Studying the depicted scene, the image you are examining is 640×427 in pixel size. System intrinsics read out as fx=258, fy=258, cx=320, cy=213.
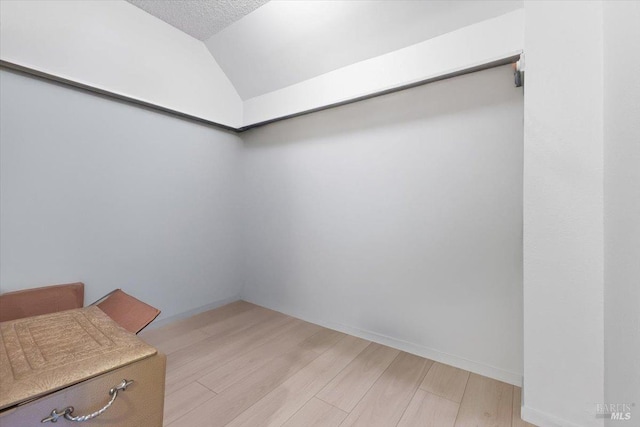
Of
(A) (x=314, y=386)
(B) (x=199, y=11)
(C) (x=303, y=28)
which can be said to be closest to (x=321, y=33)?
(C) (x=303, y=28)

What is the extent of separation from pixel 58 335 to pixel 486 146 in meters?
2.14

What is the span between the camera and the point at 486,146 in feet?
4.78

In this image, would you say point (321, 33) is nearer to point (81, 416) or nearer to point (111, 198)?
point (111, 198)

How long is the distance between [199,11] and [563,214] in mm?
Result: 2510

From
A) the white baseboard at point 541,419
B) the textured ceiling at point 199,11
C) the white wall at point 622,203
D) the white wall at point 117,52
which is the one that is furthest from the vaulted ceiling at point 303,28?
the white baseboard at point 541,419

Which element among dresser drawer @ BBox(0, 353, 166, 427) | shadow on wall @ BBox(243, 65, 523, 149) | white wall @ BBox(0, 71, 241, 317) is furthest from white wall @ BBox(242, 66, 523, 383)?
dresser drawer @ BBox(0, 353, 166, 427)

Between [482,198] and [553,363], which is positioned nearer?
[553,363]

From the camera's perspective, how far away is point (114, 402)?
723mm

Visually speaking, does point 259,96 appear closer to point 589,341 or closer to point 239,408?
point 239,408

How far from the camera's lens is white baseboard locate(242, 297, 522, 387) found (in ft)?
4.63

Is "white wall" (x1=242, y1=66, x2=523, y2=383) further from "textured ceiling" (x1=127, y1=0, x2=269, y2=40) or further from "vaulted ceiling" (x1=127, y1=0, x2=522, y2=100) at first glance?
"textured ceiling" (x1=127, y1=0, x2=269, y2=40)

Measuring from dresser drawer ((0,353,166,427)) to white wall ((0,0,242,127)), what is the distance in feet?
5.84

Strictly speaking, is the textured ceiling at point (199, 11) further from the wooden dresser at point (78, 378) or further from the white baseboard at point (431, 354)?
the white baseboard at point (431, 354)

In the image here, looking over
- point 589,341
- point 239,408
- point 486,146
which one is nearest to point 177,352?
point 239,408
